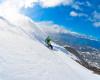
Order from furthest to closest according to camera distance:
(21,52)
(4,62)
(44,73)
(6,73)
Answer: (21,52) → (44,73) → (4,62) → (6,73)

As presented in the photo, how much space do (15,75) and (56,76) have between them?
639cm

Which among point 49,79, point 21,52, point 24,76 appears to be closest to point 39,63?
point 21,52

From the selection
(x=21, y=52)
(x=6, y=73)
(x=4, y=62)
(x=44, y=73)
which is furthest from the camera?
(x=21, y=52)

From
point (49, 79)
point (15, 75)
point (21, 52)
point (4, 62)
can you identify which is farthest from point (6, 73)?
point (21, 52)

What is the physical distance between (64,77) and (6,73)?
881 cm

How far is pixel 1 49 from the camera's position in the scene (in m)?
30.9

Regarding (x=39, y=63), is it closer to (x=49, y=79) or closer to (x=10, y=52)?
(x=10, y=52)

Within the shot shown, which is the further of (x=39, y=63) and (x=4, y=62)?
(x=39, y=63)

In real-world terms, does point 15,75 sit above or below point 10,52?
below

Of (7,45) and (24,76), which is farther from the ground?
(7,45)

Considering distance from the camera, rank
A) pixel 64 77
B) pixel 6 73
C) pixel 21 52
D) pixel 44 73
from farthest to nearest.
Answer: pixel 21 52, pixel 64 77, pixel 44 73, pixel 6 73

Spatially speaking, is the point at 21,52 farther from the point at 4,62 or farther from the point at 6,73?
the point at 6,73

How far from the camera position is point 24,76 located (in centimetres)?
2448

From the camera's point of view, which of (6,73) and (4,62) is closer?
(6,73)
